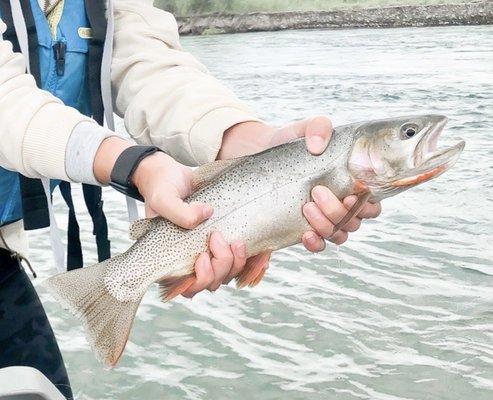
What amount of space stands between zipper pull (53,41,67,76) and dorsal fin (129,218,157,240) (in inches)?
23.7

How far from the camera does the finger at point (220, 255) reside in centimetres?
231

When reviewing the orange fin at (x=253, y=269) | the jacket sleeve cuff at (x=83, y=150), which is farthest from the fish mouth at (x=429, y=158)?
the jacket sleeve cuff at (x=83, y=150)

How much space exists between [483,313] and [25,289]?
3424 mm

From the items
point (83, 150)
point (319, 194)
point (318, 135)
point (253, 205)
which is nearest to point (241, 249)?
point (253, 205)

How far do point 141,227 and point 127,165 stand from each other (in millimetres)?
232

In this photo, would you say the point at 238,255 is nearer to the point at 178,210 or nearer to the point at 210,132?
the point at 178,210

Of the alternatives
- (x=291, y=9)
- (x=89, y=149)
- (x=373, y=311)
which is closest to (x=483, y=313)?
(x=373, y=311)

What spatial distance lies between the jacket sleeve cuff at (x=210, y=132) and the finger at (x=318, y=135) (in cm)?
29

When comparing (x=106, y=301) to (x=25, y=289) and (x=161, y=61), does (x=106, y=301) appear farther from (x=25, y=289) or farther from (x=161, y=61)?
(x=161, y=61)

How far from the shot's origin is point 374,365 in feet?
15.8

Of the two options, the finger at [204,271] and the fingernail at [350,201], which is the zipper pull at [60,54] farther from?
the fingernail at [350,201]

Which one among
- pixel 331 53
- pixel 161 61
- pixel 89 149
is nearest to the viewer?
pixel 89 149

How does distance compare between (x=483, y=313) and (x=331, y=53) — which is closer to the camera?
(x=483, y=313)

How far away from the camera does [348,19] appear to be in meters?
41.6
